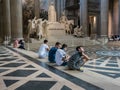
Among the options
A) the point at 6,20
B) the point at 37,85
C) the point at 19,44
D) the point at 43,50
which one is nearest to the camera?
the point at 37,85

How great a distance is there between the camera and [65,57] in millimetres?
10109

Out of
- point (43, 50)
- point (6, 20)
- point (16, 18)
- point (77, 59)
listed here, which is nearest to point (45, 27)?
point (16, 18)

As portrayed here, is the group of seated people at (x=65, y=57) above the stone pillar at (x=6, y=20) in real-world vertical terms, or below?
below

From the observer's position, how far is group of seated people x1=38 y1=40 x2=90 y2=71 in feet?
29.3

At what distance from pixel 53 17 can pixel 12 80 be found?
970 inches

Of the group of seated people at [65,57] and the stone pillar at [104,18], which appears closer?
the group of seated people at [65,57]

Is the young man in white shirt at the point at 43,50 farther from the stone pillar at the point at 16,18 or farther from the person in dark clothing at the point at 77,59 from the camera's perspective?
the stone pillar at the point at 16,18

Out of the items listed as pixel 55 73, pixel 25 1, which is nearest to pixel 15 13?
pixel 55 73

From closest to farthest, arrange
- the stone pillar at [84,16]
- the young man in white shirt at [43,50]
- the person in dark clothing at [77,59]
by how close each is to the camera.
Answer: the person in dark clothing at [77,59] → the young man in white shirt at [43,50] → the stone pillar at [84,16]

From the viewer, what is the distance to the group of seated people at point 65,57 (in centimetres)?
892

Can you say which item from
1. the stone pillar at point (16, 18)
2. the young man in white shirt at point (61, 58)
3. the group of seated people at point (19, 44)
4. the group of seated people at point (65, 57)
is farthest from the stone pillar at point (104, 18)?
the young man in white shirt at point (61, 58)

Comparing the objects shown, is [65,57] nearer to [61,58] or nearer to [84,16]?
[61,58]

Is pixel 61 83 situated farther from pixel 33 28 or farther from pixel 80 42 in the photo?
pixel 80 42

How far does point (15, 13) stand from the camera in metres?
23.6
